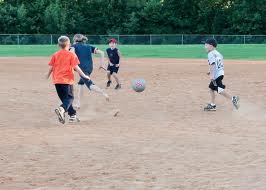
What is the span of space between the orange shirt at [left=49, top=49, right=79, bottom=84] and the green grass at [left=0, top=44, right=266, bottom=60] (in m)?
32.4

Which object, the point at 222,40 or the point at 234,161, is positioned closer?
the point at 234,161

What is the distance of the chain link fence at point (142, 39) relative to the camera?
174 feet

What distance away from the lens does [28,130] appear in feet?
38.2

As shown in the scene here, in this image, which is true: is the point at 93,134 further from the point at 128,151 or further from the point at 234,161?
the point at 234,161

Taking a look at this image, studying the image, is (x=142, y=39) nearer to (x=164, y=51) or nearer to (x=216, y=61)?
(x=164, y=51)

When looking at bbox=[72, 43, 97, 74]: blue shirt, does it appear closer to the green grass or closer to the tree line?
the green grass

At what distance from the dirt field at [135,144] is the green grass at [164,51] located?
92.6 feet

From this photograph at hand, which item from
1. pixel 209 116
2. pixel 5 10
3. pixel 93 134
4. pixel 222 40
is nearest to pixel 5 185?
pixel 93 134

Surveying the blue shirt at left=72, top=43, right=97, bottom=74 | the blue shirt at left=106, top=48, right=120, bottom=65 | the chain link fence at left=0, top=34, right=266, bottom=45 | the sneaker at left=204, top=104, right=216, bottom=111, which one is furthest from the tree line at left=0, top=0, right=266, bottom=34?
the blue shirt at left=72, top=43, right=97, bottom=74

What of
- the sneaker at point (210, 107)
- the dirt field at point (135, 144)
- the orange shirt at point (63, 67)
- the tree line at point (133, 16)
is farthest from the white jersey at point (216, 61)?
the tree line at point (133, 16)

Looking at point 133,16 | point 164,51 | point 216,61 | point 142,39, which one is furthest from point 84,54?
point 133,16

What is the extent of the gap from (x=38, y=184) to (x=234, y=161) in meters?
2.53

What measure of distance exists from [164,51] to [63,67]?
36.6m

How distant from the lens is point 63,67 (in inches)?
503
